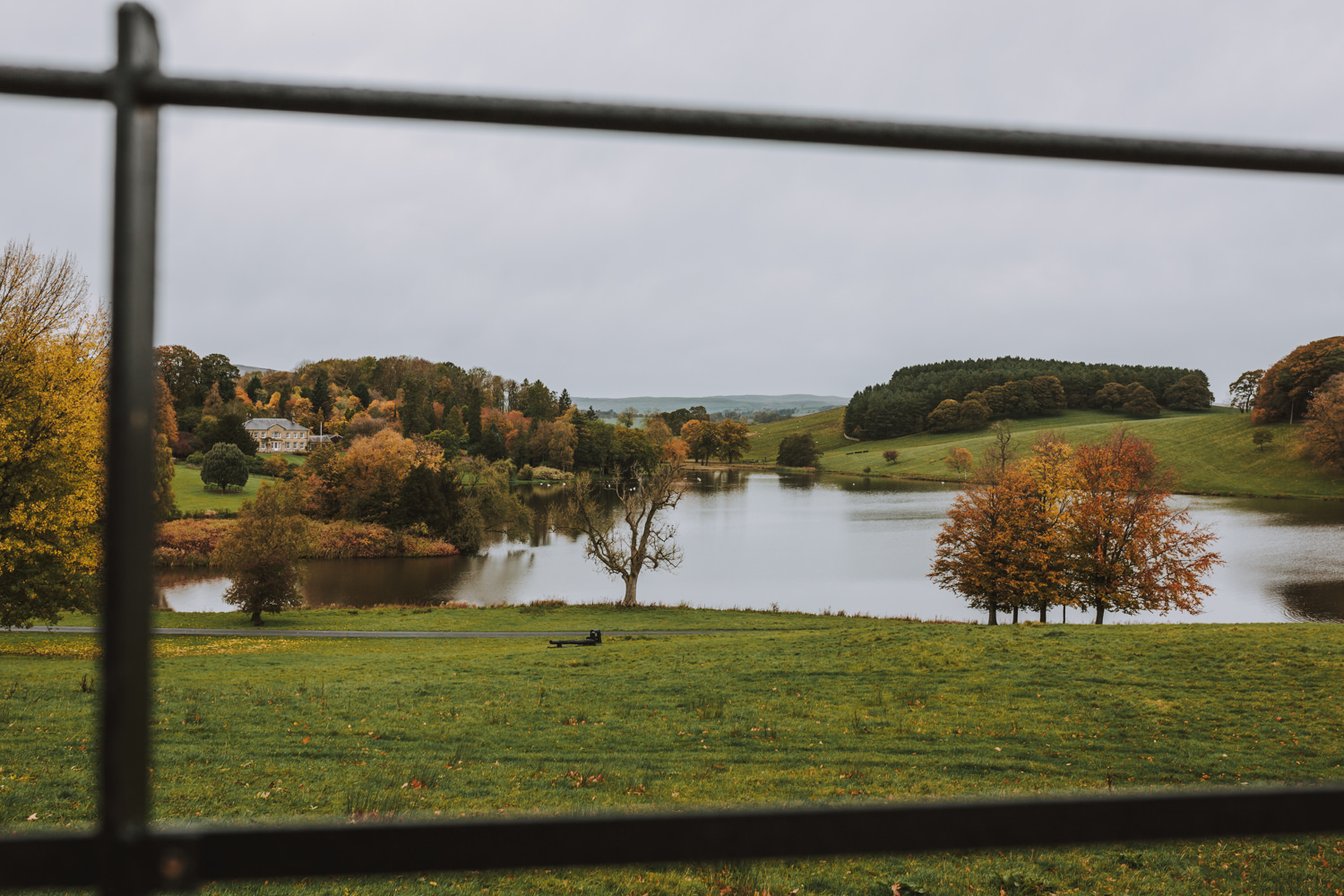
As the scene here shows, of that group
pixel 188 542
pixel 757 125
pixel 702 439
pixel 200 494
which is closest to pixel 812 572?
pixel 188 542

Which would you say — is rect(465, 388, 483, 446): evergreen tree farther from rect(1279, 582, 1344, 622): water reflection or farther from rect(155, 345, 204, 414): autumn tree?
rect(1279, 582, 1344, 622): water reflection

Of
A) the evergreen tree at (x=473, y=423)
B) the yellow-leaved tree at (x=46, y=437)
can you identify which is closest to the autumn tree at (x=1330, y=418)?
the yellow-leaved tree at (x=46, y=437)

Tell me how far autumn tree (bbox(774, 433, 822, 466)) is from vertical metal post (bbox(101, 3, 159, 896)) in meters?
89.3

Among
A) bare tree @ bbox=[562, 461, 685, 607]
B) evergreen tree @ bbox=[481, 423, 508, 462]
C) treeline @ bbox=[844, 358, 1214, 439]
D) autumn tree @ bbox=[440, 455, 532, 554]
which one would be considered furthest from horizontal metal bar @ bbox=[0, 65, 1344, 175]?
treeline @ bbox=[844, 358, 1214, 439]

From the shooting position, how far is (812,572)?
34.1 m

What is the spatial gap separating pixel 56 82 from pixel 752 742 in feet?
25.4

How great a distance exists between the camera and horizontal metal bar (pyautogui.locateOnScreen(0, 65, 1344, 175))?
662 mm

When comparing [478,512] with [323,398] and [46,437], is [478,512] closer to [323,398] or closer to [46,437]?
[323,398]

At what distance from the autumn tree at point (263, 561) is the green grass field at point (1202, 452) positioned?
45934 mm

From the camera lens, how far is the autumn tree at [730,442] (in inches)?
3949

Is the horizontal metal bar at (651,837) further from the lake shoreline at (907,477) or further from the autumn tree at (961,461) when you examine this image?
the autumn tree at (961,461)

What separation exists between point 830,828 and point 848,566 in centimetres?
3564

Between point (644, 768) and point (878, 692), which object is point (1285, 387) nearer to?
point (878, 692)

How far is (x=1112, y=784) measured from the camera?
19.6ft
